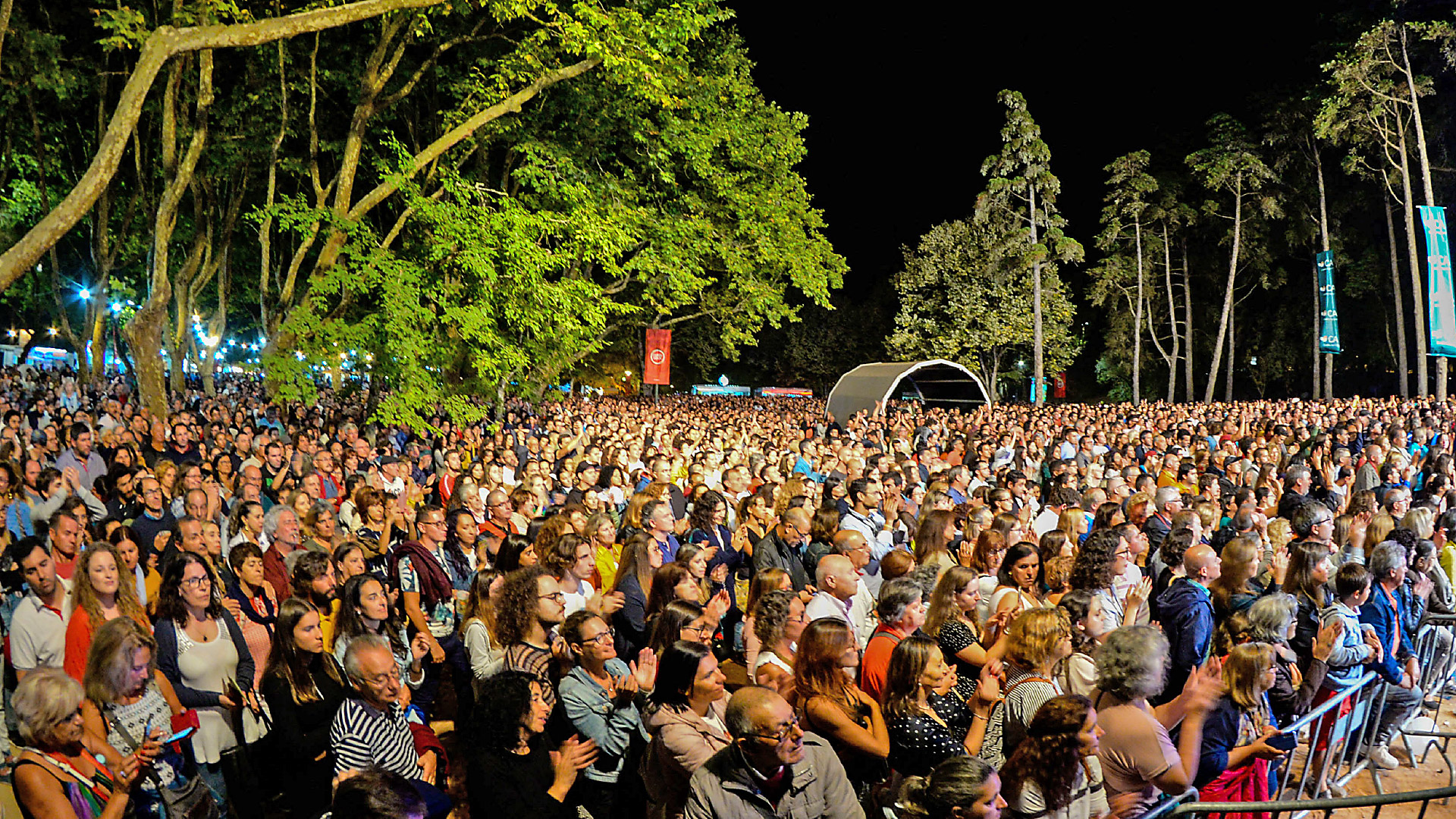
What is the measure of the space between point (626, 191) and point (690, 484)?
36.6ft

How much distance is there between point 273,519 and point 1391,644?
7.05m

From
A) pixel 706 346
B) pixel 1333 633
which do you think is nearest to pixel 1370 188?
pixel 706 346

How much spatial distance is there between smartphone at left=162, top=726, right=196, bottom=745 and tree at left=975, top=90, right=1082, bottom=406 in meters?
31.5

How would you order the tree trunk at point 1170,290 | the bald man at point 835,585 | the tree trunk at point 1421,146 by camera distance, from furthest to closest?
the tree trunk at point 1170,290
the tree trunk at point 1421,146
the bald man at point 835,585

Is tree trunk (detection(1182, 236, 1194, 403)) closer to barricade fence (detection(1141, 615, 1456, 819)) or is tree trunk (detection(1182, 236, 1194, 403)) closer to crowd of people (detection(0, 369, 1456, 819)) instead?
crowd of people (detection(0, 369, 1456, 819))

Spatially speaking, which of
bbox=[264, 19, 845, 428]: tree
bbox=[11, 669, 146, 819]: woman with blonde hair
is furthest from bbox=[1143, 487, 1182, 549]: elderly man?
bbox=[264, 19, 845, 428]: tree

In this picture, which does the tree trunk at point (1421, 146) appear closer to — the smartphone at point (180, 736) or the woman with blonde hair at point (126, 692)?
the smartphone at point (180, 736)

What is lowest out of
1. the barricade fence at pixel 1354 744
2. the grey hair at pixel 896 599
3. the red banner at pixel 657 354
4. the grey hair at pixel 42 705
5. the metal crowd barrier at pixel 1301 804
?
the barricade fence at pixel 1354 744

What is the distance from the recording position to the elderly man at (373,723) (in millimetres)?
3582

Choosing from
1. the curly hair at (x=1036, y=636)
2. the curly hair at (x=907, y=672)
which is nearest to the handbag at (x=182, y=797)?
the curly hair at (x=907, y=672)

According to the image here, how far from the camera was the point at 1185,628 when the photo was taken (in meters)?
5.10

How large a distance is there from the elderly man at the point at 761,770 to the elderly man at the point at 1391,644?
12.6 feet

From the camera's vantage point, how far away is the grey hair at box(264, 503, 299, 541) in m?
6.77

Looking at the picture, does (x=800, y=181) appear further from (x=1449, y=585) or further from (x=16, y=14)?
(x=1449, y=585)
